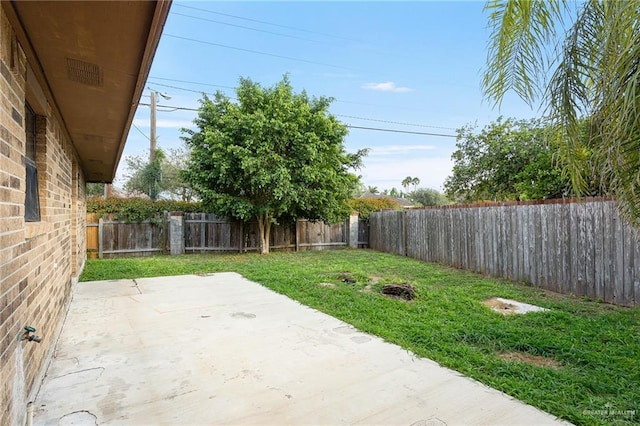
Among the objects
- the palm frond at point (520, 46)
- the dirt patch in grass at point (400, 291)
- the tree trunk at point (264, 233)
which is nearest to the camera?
the palm frond at point (520, 46)

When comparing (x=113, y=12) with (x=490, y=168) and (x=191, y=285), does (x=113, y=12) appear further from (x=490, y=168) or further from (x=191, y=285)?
(x=490, y=168)

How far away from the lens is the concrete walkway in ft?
7.69

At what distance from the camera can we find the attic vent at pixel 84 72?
2.38 meters

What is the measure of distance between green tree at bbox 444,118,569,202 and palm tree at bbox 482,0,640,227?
24.5ft

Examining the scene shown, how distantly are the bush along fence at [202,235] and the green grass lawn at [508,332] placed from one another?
4058 mm

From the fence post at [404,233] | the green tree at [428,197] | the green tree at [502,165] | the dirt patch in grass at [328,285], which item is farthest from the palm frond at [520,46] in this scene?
the green tree at [428,197]

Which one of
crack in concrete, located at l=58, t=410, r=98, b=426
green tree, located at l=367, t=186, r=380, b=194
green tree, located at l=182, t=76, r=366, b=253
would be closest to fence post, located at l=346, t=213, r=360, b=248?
green tree, located at l=182, t=76, r=366, b=253

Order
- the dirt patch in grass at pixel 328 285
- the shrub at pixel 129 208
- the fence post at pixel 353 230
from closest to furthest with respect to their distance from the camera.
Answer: the dirt patch in grass at pixel 328 285 < the shrub at pixel 129 208 < the fence post at pixel 353 230

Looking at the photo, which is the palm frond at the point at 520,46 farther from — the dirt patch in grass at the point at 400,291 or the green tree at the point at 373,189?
the green tree at the point at 373,189

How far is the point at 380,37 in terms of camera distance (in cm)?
1066

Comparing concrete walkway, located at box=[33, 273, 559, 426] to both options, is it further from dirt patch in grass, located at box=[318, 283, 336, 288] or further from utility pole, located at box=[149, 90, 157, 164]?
utility pole, located at box=[149, 90, 157, 164]

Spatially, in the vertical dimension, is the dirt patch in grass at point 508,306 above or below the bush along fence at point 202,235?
below

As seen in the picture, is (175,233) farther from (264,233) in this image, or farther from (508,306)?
(508,306)

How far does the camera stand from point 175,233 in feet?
40.1
